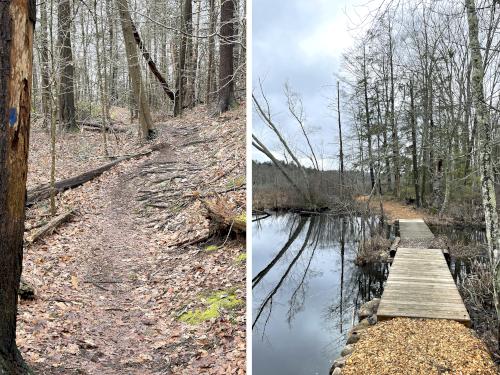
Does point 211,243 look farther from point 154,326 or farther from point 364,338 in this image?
point 364,338

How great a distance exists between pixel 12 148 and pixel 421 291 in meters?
5.11

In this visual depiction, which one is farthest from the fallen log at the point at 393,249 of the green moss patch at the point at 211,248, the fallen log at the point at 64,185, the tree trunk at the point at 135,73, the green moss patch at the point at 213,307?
the green moss patch at the point at 213,307

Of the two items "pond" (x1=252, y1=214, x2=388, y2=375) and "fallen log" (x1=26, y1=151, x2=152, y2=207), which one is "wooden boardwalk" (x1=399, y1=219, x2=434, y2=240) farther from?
"fallen log" (x1=26, y1=151, x2=152, y2=207)

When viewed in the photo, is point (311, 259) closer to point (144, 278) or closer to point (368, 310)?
point (368, 310)

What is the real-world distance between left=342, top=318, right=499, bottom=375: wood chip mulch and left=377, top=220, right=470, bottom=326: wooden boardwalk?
0.82ft

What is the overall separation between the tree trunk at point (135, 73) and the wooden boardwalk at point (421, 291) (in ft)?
15.7

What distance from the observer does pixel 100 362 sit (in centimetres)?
258

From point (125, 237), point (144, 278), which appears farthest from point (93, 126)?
point (144, 278)

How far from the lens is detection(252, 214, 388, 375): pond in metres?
5.84

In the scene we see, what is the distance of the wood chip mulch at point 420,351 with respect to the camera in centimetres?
368

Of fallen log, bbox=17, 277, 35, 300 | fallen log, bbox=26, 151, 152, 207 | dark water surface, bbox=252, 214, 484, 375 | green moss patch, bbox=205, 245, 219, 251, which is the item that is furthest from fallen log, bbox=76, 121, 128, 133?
fallen log, bbox=17, 277, 35, 300

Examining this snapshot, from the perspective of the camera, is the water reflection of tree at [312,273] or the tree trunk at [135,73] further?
the tree trunk at [135,73]

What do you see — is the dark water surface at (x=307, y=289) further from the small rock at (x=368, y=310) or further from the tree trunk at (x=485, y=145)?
the tree trunk at (x=485, y=145)

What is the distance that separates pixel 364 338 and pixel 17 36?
4013mm
